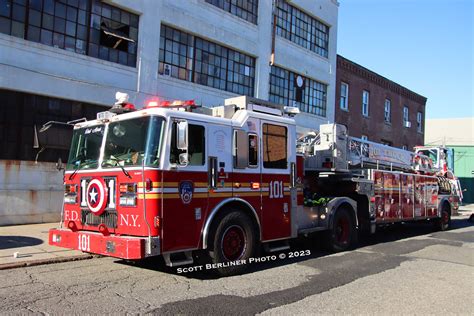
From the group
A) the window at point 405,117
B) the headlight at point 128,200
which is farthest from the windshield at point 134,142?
the window at point 405,117

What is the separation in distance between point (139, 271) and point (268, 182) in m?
2.65

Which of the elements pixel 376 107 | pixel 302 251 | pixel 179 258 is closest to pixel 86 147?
pixel 179 258

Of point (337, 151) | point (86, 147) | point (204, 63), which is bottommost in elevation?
point (86, 147)

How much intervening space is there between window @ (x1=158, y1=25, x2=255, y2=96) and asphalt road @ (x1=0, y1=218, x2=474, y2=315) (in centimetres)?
935

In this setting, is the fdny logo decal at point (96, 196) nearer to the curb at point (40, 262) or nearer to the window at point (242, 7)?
the curb at point (40, 262)

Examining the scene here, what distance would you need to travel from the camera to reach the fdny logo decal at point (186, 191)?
666cm

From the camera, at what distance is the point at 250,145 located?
7.82m

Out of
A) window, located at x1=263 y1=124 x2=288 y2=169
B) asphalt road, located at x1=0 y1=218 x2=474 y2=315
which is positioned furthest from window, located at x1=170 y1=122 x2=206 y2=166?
asphalt road, located at x1=0 y1=218 x2=474 y2=315

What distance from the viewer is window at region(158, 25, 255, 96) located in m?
16.3

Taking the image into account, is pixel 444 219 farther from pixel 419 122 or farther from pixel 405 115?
pixel 419 122

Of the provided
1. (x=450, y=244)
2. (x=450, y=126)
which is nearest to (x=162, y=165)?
(x=450, y=244)

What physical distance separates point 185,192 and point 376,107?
25.8 meters

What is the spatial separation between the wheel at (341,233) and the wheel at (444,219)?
6428 millimetres

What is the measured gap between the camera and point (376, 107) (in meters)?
30.2
